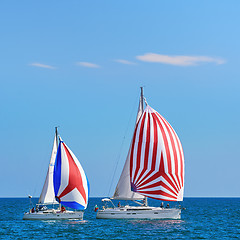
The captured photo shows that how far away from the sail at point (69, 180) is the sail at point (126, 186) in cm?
414

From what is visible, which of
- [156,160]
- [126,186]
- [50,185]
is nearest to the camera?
[156,160]

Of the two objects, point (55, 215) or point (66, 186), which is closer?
point (66, 186)

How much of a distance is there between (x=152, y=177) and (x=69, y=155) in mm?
9194

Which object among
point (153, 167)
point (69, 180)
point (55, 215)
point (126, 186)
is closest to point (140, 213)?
point (126, 186)

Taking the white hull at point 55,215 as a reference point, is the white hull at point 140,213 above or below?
above

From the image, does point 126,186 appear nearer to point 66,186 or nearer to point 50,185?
point 66,186

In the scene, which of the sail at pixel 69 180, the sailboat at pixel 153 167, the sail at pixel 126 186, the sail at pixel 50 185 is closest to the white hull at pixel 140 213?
the sailboat at pixel 153 167

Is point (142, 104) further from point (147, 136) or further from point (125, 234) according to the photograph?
point (125, 234)

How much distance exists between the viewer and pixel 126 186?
60281 millimetres

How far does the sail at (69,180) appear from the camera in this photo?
57.6m

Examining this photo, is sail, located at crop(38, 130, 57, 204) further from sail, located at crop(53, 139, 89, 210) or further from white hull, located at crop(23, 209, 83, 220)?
sail, located at crop(53, 139, 89, 210)

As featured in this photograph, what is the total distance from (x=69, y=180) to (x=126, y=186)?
6.73 m

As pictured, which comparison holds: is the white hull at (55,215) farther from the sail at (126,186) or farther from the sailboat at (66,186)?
the sail at (126,186)

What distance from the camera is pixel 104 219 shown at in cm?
6200
